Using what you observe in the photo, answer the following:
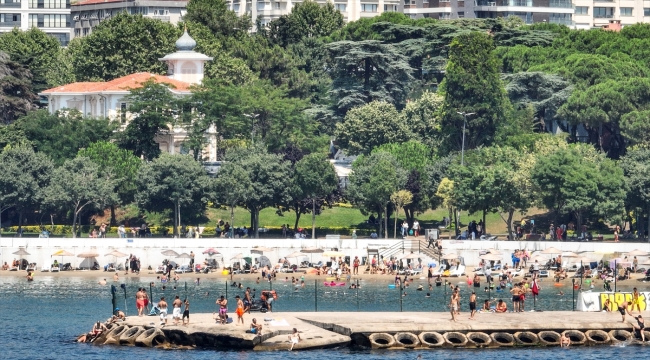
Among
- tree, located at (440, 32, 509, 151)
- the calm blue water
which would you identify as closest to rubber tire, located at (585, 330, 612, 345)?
the calm blue water

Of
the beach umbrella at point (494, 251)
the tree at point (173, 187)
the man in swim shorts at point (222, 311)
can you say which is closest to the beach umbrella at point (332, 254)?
the beach umbrella at point (494, 251)

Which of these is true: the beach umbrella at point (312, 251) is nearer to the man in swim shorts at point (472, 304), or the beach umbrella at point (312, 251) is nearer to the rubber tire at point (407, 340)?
the man in swim shorts at point (472, 304)

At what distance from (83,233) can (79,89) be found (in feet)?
105

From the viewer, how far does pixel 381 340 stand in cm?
10125

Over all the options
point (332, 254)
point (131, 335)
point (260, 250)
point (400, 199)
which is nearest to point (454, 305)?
point (131, 335)

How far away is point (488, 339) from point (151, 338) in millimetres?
18110

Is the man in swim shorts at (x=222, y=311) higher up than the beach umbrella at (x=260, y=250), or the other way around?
the beach umbrella at (x=260, y=250)

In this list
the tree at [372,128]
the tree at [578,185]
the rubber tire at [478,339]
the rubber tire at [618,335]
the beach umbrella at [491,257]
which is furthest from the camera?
the tree at [372,128]

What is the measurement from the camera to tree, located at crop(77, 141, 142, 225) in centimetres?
16600

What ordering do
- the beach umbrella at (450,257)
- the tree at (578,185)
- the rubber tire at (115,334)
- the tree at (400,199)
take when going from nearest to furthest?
the rubber tire at (115,334) < the beach umbrella at (450,257) < the tree at (578,185) < the tree at (400,199)

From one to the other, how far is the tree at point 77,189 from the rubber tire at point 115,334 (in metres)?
55.1

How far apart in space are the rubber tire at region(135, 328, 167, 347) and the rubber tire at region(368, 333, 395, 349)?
1125cm

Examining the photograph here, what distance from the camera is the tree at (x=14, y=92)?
186875mm

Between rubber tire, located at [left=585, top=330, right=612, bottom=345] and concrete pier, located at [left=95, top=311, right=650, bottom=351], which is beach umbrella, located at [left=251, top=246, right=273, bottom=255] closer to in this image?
concrete pier, located at [left=95, top=311, right=650, bottom=351]
